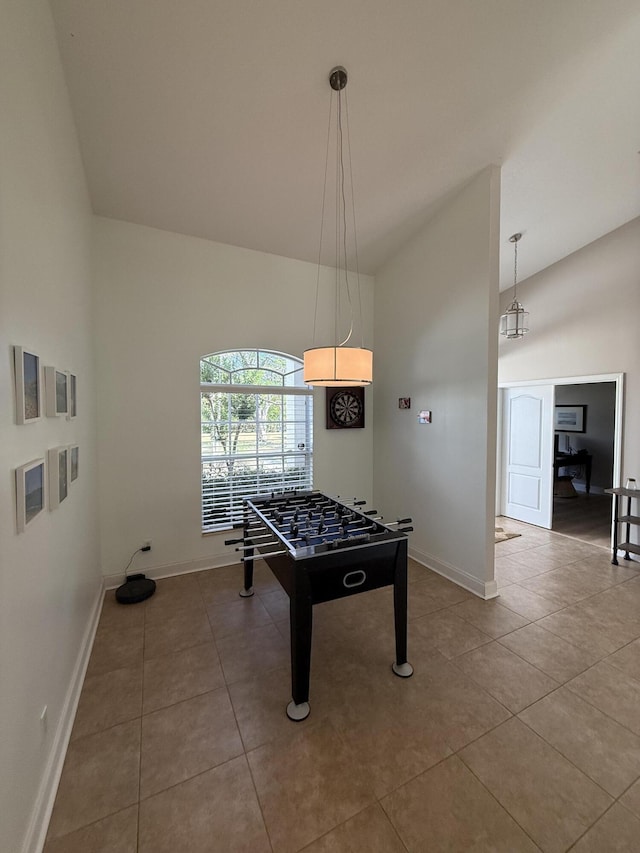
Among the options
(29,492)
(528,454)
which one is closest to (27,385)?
(29,492)

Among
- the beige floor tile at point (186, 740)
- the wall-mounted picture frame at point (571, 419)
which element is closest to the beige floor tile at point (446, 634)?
the beige floor tile at point (186, 740)

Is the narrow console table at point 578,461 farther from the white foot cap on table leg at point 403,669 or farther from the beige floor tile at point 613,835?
the beige floor tile at point 613,835

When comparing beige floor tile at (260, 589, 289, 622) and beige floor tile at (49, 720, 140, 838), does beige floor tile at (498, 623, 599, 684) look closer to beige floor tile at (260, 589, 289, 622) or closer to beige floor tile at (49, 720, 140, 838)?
beige floor tile at (260, 589, 289, 622)

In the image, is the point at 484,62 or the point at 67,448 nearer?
the point at 67,448

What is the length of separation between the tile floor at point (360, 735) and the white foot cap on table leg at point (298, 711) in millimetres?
40

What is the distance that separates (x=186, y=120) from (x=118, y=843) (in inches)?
151

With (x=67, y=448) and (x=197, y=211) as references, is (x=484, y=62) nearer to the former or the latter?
(x=197, y=211)

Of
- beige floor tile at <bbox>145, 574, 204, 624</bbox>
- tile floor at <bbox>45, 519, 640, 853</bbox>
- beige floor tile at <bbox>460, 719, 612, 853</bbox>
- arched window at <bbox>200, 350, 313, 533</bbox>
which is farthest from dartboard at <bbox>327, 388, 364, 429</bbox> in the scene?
beige floor tile at <bbox>460, 719, 612, 853</bbox>

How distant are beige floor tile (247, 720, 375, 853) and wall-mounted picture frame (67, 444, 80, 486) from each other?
1762 mm

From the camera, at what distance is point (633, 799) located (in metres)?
1.48

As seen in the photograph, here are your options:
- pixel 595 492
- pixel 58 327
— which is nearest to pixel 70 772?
pixel 58 327

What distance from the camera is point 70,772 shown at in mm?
1597

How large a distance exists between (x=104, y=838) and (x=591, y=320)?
5903 millimetres

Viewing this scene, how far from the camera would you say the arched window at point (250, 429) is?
12.2 feet
